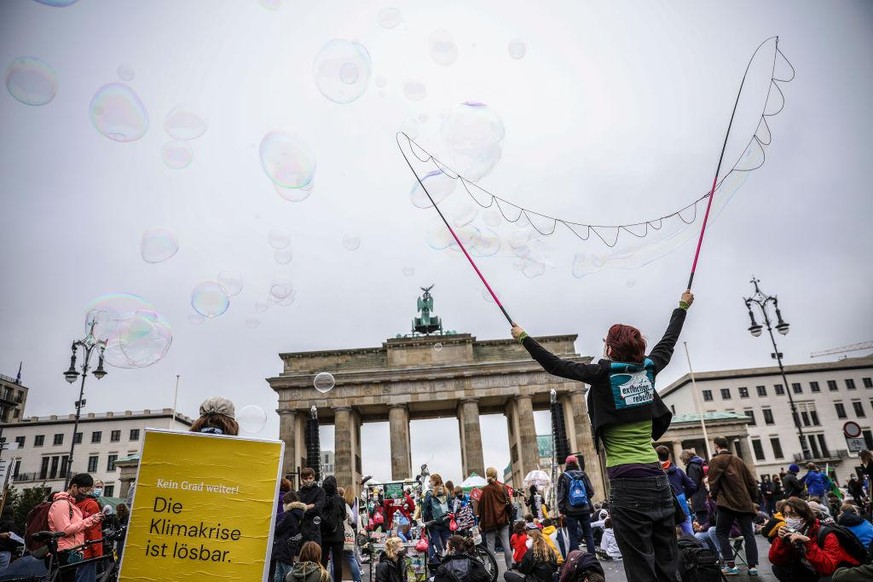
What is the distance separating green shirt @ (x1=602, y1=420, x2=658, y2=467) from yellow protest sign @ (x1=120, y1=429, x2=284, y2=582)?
244 cm

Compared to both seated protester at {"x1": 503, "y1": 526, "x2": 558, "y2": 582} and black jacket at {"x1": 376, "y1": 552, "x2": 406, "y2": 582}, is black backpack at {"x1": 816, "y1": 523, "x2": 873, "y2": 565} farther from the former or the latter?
black jacket at {"x1": 376, "y1": 552, "x2": 406, "y2": 582}

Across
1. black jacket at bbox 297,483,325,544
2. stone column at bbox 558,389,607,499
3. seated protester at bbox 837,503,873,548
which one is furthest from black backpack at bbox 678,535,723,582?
stone column at bbox 558,389,607,499

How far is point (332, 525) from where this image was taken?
8609 mm

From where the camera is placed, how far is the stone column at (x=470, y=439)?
41.4 metres

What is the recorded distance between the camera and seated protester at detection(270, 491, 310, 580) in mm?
7652

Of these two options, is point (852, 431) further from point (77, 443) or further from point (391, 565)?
point (77, 443)

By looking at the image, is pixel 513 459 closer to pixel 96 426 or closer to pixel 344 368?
pixel 344 368

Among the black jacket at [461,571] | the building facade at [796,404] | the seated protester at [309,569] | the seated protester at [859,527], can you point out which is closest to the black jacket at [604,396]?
the black jacket at [461,571]

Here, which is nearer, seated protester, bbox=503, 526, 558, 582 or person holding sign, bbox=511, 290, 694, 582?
person holding sign, bbox=511, 290, 694, 582

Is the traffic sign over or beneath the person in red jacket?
over

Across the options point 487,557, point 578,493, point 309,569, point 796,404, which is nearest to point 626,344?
point 309,569

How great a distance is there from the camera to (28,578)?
6.48m

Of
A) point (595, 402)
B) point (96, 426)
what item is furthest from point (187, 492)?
point (96, 426)

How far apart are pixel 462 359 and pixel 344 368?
10118 mm
